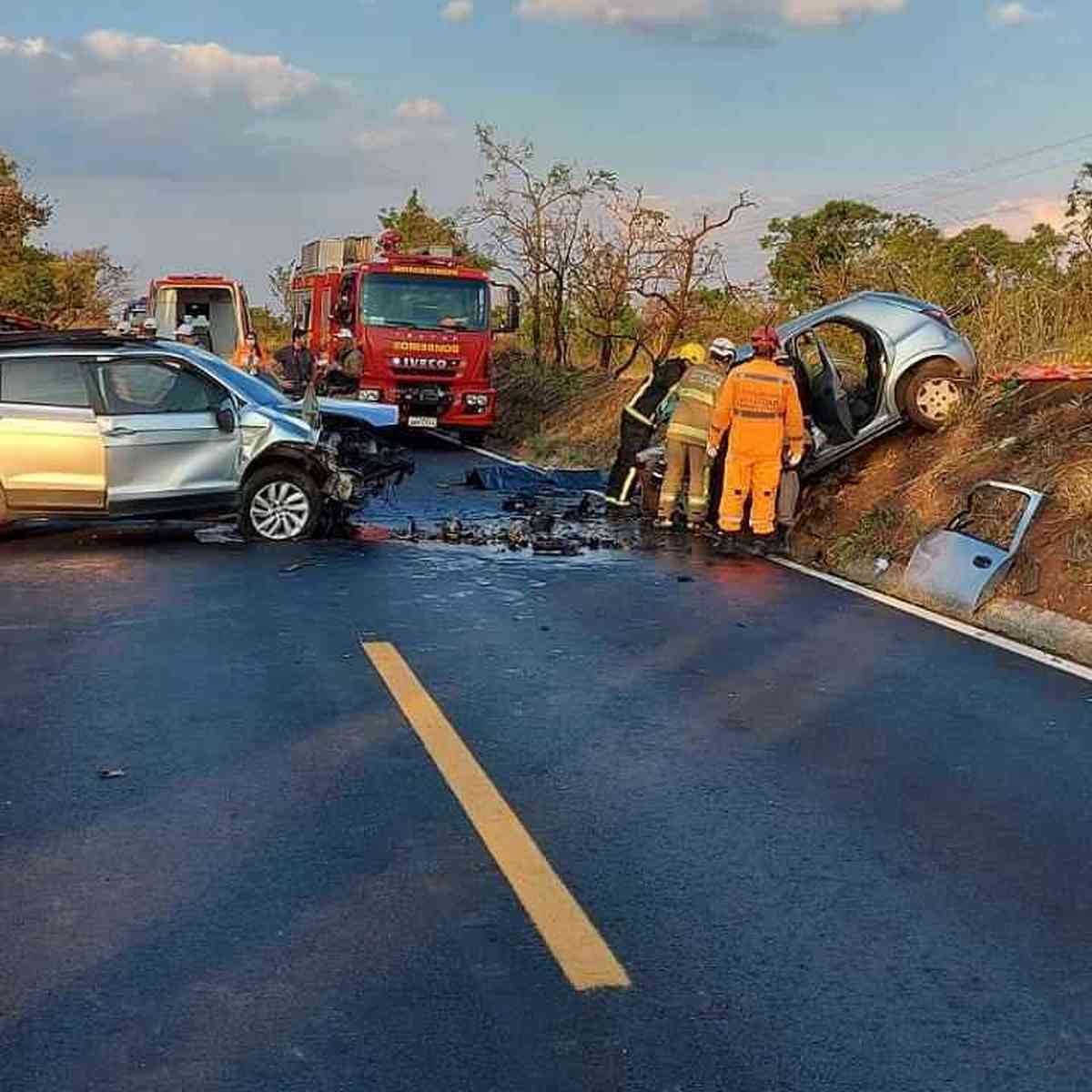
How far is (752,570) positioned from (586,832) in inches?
247

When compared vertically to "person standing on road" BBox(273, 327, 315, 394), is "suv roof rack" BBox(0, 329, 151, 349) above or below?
above

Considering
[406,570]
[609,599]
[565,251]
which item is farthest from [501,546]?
[565,251]

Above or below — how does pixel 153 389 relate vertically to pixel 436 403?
above

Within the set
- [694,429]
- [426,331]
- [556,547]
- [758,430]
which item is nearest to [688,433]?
[694,429]

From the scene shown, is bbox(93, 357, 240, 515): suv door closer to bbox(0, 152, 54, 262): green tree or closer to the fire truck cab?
the fire truck cab

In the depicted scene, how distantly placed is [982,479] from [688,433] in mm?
2435

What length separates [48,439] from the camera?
1129 cm

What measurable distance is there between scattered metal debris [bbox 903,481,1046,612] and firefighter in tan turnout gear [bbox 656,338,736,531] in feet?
8.04

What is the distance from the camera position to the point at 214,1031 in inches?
139

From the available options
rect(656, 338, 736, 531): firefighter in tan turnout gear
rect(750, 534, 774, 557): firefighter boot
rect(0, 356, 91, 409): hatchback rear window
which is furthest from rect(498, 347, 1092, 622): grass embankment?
rect(0, 356, 91, 409): hatchback rear window

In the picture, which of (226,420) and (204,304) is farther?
(204,304)

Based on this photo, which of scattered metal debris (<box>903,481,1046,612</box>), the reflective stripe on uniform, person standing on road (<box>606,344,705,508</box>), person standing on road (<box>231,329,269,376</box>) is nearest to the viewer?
scattered metal debris (<box>903,481,1046,612</box>)

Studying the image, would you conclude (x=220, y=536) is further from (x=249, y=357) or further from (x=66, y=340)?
(x=249, y=357)

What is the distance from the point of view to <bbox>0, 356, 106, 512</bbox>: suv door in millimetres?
11250
